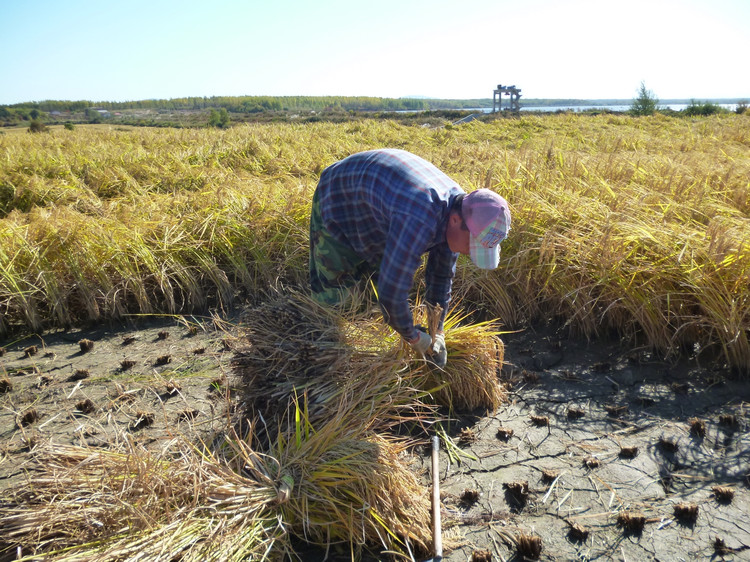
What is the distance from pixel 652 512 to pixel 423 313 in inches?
50.6

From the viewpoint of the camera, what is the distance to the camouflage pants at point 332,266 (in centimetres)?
252

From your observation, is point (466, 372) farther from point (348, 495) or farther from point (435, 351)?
point (348, 495)

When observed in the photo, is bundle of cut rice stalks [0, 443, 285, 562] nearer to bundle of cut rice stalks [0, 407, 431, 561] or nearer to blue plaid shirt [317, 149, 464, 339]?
bundle of cut rice stalks [0, 407, 431, 561]

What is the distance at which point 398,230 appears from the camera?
188 cm

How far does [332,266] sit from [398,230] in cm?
77

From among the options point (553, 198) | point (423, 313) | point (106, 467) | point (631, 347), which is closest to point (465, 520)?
point (423, 313)

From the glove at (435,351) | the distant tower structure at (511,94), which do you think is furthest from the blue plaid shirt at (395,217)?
the distant tower structure at (511,94)

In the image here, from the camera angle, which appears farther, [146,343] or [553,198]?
[553,198]

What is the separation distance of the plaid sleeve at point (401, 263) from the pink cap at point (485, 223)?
0.18m

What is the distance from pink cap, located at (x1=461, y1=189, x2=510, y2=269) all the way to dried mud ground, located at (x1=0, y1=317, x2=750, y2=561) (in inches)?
37.7

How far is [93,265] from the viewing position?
358 cm

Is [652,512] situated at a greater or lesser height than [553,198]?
lesser

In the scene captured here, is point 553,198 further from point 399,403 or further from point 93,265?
point 93,265

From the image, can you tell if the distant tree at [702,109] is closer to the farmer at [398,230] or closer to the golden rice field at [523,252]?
the golden rice field at [523,252]
